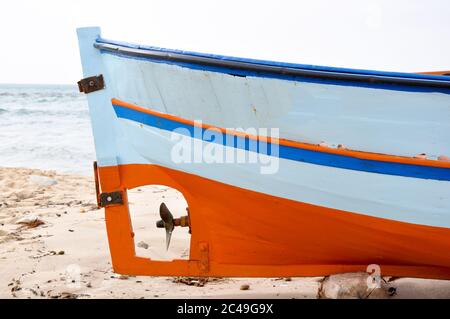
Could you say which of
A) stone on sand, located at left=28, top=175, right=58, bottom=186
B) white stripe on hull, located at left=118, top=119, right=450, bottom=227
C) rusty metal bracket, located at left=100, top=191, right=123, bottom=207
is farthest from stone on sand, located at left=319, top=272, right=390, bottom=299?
stone on sand, located at left=28, top=175, right=58, bottom=186

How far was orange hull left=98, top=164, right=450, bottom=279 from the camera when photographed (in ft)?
10.0

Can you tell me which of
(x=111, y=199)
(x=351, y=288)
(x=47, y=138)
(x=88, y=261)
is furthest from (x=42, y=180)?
(x=47, y=138)

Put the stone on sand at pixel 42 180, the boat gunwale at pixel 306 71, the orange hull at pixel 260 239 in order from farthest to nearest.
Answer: the stone on sand at pixel 42 180, the orange hull at pixel 260 239, the boat gunwale at pixel 306 71

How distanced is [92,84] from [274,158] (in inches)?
47.5

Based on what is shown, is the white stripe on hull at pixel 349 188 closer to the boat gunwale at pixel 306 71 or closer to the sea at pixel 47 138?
the boat gunwale at pixel 306 71

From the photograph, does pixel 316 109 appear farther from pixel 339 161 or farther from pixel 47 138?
pixel 47 138

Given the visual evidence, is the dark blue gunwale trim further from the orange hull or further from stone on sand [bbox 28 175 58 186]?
stone on sand [bbox 28 175 58 186]

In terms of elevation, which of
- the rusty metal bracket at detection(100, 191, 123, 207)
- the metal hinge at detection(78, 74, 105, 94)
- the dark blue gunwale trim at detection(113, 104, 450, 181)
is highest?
the metal hinge at detection(78, 74, 105, 94)

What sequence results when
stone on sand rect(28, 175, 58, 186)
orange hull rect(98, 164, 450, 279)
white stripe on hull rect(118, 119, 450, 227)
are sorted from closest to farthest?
white stripe on hull rect(118, 119, 450, 227) < orange hull rect(98, 164, 450, 279) < stone on sand rect(28, 175, 58, 186)

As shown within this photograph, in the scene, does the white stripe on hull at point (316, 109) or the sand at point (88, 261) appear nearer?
the white stripe on hull at point (316, 109)

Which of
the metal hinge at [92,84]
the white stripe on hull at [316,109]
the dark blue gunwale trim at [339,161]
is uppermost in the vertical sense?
the metal hinge at [92,84]

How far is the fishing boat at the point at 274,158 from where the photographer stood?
110 inches

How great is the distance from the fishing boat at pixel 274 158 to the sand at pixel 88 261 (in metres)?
0.36

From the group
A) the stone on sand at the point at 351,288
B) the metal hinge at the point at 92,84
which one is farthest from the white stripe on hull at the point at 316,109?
the stone on sand at the point at 351,288
